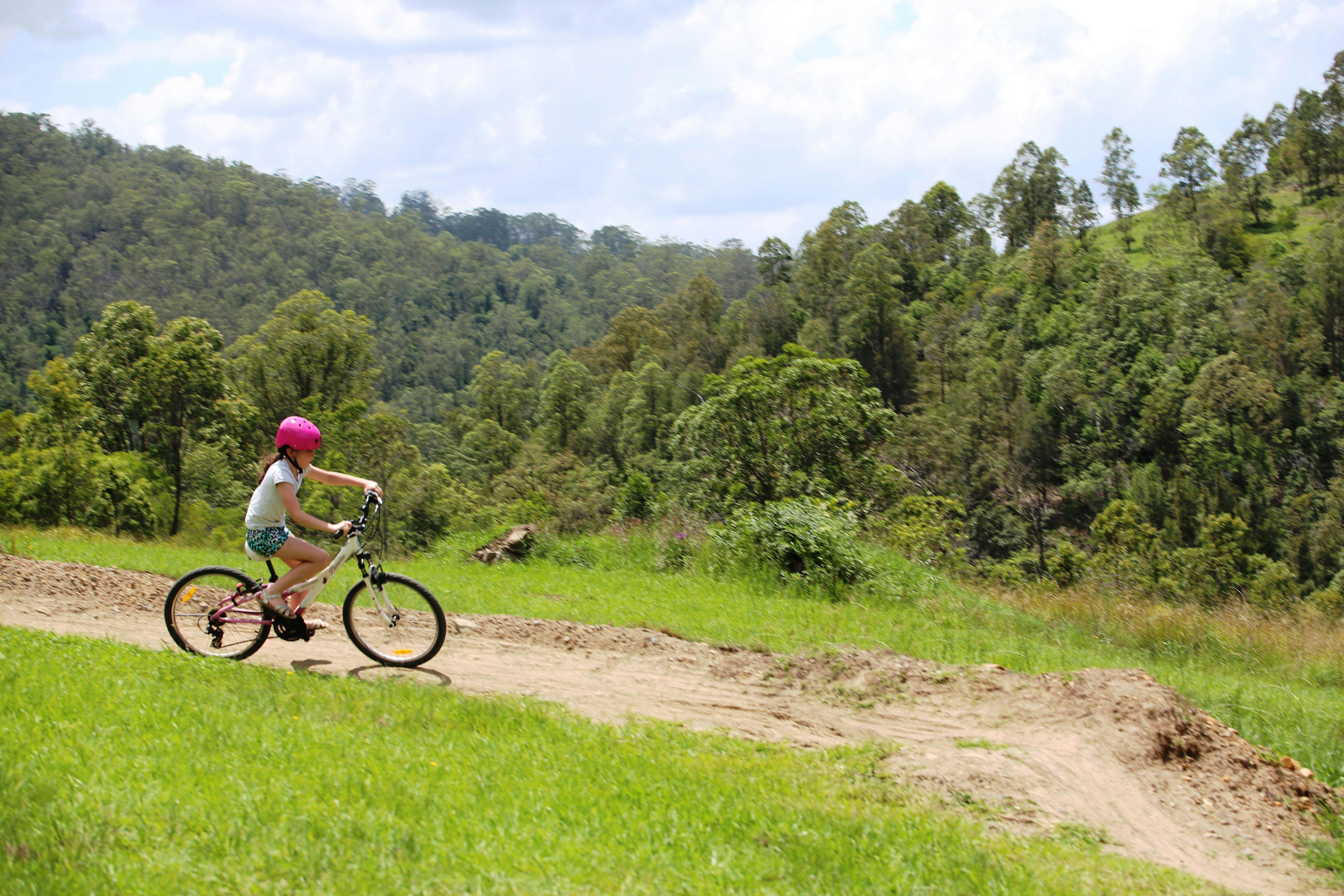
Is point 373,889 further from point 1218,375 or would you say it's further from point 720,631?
point 1218,375

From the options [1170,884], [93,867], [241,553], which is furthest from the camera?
[241,553]

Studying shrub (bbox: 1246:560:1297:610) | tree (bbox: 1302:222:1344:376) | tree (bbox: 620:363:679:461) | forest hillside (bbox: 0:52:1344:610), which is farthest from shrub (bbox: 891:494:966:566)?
tree (bbox: 1302:222:1344:376)

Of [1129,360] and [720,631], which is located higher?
[1129,360]

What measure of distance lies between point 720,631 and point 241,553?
10.4 m

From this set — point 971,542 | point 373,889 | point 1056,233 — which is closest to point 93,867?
point 373,889

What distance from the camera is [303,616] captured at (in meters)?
7.20

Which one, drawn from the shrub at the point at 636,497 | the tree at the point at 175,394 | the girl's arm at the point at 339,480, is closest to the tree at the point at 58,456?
the tree at the point at 175,394

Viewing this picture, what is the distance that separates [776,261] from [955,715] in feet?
303

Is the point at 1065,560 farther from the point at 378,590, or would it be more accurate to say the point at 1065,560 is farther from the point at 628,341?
the point at 628,341

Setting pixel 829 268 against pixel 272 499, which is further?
pixel 829 268

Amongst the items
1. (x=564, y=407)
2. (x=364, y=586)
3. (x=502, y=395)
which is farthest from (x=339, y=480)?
(x=502, y=395)

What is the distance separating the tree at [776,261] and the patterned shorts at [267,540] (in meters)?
90.0

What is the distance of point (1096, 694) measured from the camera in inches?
261

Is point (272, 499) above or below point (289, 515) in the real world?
above
